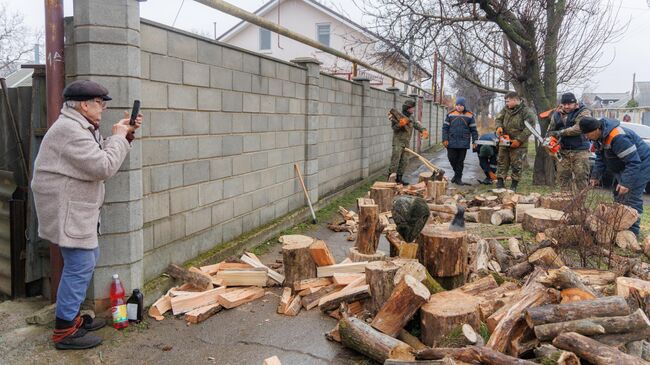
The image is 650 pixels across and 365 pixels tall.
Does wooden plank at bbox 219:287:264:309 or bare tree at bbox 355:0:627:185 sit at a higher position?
bare tree at bbox 355:0:627:185

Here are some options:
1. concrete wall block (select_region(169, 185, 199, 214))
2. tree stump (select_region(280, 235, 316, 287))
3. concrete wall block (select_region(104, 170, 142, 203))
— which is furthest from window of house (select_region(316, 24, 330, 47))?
concrete wall block (select_region(104, 170, 142, 203))

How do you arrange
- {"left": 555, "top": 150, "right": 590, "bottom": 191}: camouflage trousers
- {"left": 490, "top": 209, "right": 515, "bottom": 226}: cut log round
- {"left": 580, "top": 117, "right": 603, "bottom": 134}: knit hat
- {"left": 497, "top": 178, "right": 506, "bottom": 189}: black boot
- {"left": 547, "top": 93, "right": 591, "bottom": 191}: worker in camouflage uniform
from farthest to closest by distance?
{"left": 497, "top": 178, "right": 506, "bottom": 189}: black boot < {"left": 555, "top": 150, "right": 590, "bottom": 191}: camouflage trousers < {"left": 547, "top": 93, "right": 591, "bottom": 191}: worker in camouflage uniform < {"left": 490, "top": 209, "right": 515, "bottom": 226}: cut log round < {"left": 580, "top": 117, "right": 603, "bottom": 134}: knit hat

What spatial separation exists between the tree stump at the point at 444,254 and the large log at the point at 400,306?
0.70 metres

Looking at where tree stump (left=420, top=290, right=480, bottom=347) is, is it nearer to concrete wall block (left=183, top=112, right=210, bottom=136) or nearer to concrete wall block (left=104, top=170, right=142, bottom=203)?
concrete wall block (left=104, top=170, right=142, bottom=203)

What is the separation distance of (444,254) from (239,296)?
185 cm

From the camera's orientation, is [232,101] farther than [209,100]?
Yes

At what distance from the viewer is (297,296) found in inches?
179

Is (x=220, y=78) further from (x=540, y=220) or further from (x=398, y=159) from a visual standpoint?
(x=398, y=159)

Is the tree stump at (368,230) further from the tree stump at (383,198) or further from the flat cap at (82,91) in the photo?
the tree stump at (383,198)

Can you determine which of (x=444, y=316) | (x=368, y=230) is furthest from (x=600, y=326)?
(x=368, y=230)

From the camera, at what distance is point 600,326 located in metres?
3.13

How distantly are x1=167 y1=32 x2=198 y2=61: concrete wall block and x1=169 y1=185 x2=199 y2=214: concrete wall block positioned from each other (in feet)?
4.14

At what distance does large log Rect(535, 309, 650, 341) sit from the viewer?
10.3 feet

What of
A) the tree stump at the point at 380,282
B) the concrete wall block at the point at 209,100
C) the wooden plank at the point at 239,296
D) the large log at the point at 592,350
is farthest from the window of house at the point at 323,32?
the large log at the point at 592,350
